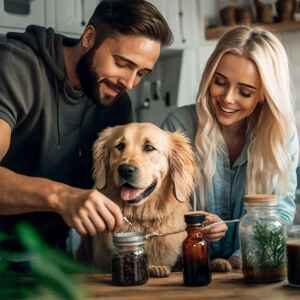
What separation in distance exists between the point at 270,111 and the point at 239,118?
0.09m

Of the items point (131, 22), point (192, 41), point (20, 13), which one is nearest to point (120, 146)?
Answer: point (131, 22)

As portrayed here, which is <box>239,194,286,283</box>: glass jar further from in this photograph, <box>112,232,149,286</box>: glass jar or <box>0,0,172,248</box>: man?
<box>0,0,172,248</box>: man

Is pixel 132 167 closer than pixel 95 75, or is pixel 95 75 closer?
pixel 132 167

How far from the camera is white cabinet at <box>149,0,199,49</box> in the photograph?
3086 millimetres

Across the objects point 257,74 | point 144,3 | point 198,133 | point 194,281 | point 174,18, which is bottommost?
point 194,281

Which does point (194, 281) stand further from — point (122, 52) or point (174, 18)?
point (174, 18)

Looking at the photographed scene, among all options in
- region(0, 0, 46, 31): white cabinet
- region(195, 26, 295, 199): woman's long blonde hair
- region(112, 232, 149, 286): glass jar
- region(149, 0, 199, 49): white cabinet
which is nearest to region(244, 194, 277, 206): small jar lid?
region(112, 232, 149, 286): glass jar

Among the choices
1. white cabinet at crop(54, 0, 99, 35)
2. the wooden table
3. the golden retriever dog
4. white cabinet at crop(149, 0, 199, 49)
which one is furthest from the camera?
white cabinet at crop(149, 0, 199, 49)

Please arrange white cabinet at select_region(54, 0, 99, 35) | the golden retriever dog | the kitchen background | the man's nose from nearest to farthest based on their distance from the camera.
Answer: the golden retriever dog → the man's nose → white cabinet at select_region(54, 0, 99, 35) → the kitchen background

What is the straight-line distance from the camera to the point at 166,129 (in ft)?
5.06

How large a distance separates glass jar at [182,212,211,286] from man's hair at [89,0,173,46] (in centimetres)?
58

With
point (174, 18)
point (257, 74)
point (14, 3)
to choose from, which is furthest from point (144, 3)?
point (174, 18)

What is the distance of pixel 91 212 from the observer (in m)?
0.95

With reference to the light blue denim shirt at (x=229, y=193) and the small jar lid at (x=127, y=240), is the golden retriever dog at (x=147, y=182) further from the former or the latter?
the small jar lid at (x=127, y=240)
